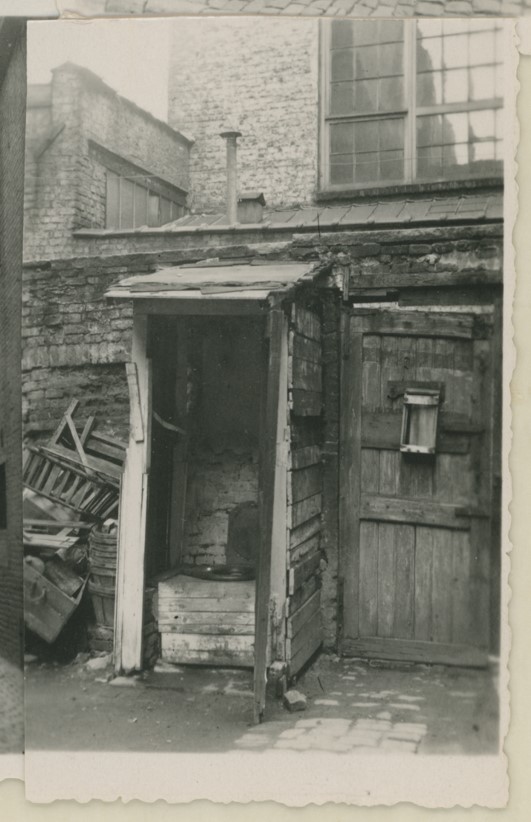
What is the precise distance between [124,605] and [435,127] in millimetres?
4425

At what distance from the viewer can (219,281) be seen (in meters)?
4.50

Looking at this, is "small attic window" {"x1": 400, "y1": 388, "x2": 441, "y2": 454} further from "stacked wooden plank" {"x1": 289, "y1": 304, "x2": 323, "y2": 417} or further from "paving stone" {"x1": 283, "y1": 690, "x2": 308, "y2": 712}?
"paving stone" {"x1": 283, "y1": 690, "x2": 308, "y2": 712}

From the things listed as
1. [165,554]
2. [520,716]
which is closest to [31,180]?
[165,554]

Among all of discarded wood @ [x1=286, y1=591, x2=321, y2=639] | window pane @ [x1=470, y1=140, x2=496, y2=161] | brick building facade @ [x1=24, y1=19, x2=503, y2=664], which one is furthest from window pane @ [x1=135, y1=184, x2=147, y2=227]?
discarded wood @ [x1=286, y1=591, x2=321, y2=639]

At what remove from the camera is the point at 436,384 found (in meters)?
4.81

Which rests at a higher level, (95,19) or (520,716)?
(95,19)

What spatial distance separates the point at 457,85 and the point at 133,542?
3.73 meters

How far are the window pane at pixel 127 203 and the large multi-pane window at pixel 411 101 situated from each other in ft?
6.19

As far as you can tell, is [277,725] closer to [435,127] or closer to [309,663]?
[309,663]

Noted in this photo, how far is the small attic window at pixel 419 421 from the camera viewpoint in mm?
4793

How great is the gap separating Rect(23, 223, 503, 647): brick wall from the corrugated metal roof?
1.06 feet

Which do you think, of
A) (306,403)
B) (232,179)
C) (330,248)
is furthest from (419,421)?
(232,179)

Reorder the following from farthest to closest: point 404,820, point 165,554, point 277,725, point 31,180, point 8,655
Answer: point 165,554, point 31,180, point 8,655, point 277,725, point 404,820

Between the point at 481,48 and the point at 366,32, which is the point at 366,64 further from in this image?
the point at 481,48
